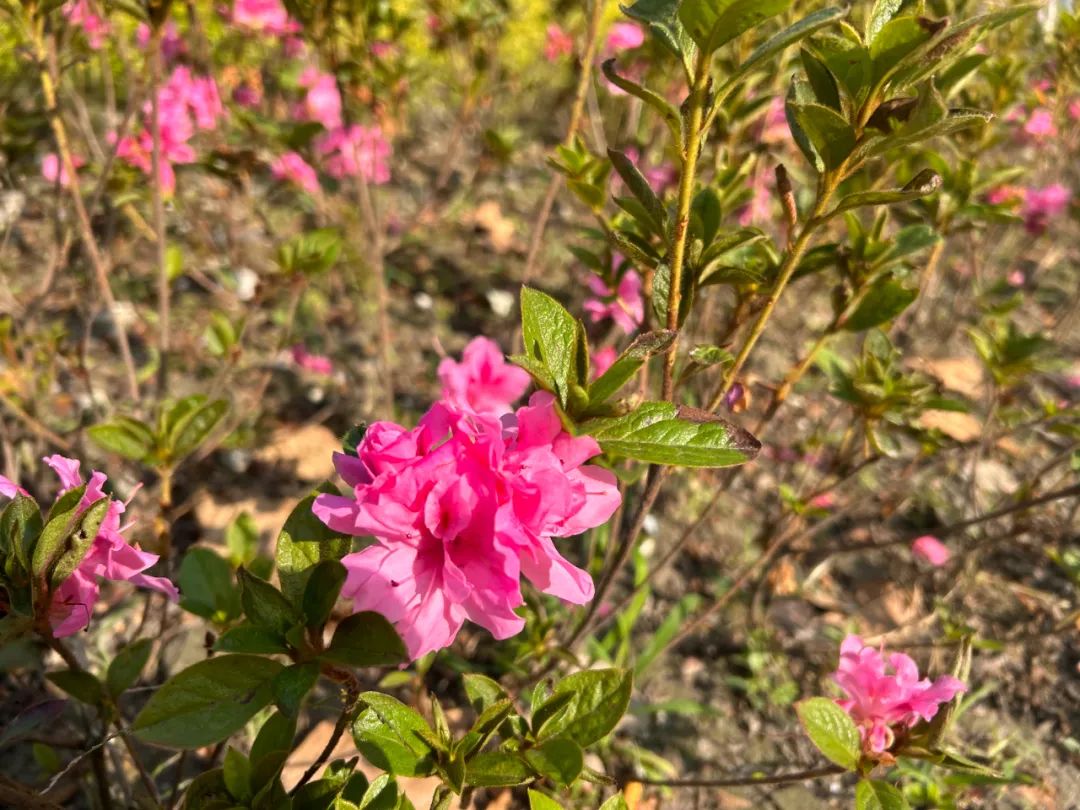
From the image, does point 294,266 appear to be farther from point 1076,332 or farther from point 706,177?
point 1076,332

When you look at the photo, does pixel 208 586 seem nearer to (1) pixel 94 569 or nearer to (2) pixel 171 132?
(1) pixel 94 569

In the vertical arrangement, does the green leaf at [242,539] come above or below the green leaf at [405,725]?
below

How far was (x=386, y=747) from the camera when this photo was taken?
0.84m

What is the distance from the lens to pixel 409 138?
441 centimetres

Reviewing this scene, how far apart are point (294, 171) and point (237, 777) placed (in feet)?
7.55

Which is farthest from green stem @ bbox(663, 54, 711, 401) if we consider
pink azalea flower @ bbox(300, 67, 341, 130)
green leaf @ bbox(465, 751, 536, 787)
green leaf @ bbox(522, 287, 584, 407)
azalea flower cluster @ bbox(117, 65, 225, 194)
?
pink azalea flower @ bbox(300, 67, 341, 130)

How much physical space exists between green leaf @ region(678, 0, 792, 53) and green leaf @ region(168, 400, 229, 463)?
100 cm

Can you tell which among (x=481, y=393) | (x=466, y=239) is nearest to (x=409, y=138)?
(x=466, y=239)

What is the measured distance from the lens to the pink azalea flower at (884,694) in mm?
1033

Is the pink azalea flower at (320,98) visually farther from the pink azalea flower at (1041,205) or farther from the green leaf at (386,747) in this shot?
the pink azalea flower at (1041,205)

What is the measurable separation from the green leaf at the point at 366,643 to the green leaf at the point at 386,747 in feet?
0.22

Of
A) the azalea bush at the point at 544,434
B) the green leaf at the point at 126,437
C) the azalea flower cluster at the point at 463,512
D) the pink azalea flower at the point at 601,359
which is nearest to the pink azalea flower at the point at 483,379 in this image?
the azalea bush at the point at 544,434

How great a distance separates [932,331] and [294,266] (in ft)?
9.75

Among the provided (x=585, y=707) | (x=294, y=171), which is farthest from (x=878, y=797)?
(x=294, y=171)
